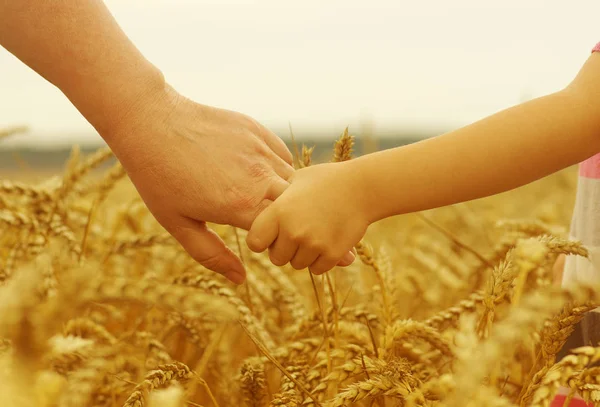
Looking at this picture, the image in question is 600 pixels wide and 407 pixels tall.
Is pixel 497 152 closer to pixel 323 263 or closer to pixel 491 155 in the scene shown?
pixel 491 155

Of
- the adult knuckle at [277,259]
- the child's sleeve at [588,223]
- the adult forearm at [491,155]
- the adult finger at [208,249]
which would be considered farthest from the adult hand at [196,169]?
the child's sleeve at [588,223]

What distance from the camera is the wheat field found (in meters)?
0.44

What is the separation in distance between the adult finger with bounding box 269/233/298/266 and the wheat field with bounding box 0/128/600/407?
0.27 feet

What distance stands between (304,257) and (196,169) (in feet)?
0.69

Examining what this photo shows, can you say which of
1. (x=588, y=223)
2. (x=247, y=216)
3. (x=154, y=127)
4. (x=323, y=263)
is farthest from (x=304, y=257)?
(x=588, y=223)

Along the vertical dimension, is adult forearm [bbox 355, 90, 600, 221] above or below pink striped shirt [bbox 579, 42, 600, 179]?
below

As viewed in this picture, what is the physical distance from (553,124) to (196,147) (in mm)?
445

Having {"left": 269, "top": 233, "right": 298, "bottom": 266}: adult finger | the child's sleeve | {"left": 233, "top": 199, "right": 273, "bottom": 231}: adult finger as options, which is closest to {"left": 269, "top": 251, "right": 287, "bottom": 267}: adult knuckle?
{"left": 269, "top": 233, "right": 298, "bottom": 266}: adult finger

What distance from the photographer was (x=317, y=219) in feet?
2.26

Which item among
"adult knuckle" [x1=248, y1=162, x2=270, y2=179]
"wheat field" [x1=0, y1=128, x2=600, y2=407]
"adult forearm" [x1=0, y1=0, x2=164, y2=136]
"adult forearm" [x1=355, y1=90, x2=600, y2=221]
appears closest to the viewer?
"wheat field" [x1=0, y1=128, x2=600, y2=407]

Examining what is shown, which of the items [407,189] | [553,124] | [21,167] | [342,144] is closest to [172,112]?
[342,144]

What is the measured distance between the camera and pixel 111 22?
2.67 feet

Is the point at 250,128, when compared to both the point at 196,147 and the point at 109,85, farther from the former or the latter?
the point at 109,85

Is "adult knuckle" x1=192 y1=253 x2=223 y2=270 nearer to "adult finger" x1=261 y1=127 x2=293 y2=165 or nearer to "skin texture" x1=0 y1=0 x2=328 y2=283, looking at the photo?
"skin texture" x1=0 y1=0 x2=328 y2=283
